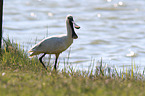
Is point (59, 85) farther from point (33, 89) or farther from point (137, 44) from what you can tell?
point (137, 44)

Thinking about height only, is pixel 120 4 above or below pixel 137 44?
above

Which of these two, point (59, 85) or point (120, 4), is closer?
point (59, 85)

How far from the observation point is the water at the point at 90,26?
612 inches

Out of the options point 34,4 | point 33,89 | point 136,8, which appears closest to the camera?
point 33,89

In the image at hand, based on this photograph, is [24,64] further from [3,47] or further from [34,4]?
[34,4]

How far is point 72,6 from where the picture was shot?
29.6 meters

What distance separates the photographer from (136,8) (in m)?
28.3

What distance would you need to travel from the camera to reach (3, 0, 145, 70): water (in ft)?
51.0

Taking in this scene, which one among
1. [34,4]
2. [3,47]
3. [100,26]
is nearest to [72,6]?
[34,4]

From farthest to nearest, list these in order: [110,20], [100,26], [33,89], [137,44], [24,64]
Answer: [110,20]
[100,26]
[137,44]
[24,64]
[33,89]

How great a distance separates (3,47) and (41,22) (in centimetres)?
1294

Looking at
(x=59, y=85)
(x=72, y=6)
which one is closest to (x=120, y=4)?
(x=72, y=6)

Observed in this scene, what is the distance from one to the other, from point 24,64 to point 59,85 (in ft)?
8.97

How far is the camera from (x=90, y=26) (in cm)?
2245
